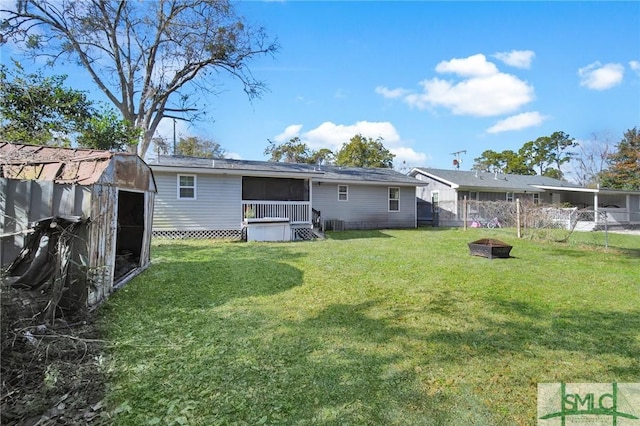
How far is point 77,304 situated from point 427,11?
32.9 ft

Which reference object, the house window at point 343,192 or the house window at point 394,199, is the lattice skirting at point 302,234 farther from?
the house window at point 394,199

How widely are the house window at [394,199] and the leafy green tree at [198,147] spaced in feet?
73.7

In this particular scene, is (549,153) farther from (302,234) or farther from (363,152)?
(302,234)

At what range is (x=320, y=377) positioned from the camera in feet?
9.23

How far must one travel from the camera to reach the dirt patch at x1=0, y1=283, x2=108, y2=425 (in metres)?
2.24

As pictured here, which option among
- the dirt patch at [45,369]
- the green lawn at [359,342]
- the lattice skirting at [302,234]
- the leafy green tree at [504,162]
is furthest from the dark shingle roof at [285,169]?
the leafy green tree at [504,162]

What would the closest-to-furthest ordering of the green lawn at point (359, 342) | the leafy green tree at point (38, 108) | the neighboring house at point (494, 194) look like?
the green lawn at point (359, 342) → the leafy green tree at point (38, 108) → the neighboring house at point (494, 194)

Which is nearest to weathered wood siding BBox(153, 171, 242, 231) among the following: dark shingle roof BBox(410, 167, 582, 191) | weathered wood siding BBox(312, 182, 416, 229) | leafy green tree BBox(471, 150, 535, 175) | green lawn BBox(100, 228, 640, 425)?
weathered wood siding BBox(312, 182, 416, 229)

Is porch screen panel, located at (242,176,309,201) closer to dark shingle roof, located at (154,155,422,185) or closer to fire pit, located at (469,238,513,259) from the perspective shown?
dark shingle roof, located at (154,155,422,185)

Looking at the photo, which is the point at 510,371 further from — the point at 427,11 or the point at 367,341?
the point at 427,11

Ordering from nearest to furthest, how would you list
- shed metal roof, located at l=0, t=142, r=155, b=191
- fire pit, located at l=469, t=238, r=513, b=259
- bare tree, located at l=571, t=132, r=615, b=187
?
shed metal roof, located at l=0, t=142, r=155, b=191 < fire pit, located at l=469, t=238, r=513, b=259 < bare tree, located at l=571, t=132, r=615, b=187

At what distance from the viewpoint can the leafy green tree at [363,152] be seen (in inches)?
1363

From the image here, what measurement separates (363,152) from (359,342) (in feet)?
106

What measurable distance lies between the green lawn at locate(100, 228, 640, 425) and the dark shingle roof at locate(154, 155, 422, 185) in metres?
6.94
